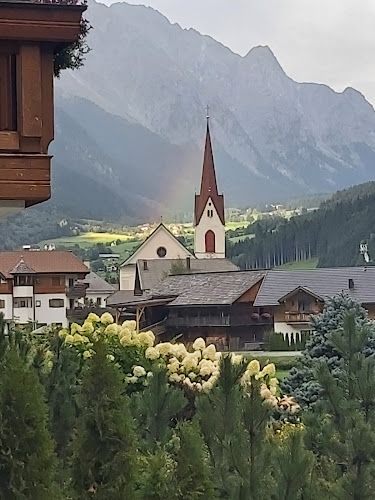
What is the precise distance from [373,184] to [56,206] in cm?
6423

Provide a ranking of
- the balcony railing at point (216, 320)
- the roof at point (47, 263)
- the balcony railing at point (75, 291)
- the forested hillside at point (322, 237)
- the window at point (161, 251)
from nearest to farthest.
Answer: the balcony railing at point (216, 320), the roof at point (47, 263), the balcony railing at point (75, 291), the window at point (161, 251), the forested hillside at point (322, 237)

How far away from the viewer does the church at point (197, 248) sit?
198 feet

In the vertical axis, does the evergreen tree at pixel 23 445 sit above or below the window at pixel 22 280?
below

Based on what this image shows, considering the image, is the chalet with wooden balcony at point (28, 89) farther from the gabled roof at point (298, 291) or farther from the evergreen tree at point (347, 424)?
the gabled roof at point (298, 291)

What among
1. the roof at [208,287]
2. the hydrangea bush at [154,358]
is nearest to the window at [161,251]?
the roof at [208,287]

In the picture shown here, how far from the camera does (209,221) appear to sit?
253 feet

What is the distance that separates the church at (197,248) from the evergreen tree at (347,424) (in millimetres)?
50912

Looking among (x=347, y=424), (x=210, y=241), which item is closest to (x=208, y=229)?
(x=210, y=241)

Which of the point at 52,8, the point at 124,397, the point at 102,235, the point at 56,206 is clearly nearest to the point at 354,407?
the point at 124,397

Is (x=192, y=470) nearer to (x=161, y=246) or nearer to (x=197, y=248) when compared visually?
(x=161, y=246)

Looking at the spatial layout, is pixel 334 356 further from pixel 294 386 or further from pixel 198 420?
pixel 198 420

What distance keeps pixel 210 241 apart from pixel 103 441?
73.2 m

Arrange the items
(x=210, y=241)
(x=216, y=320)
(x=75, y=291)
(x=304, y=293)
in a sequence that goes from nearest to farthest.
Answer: (x=216, y=320) < (x=304, y=293) < (x=75, y=291) < (x=210, y=241)

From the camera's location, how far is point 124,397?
12.6 ft
